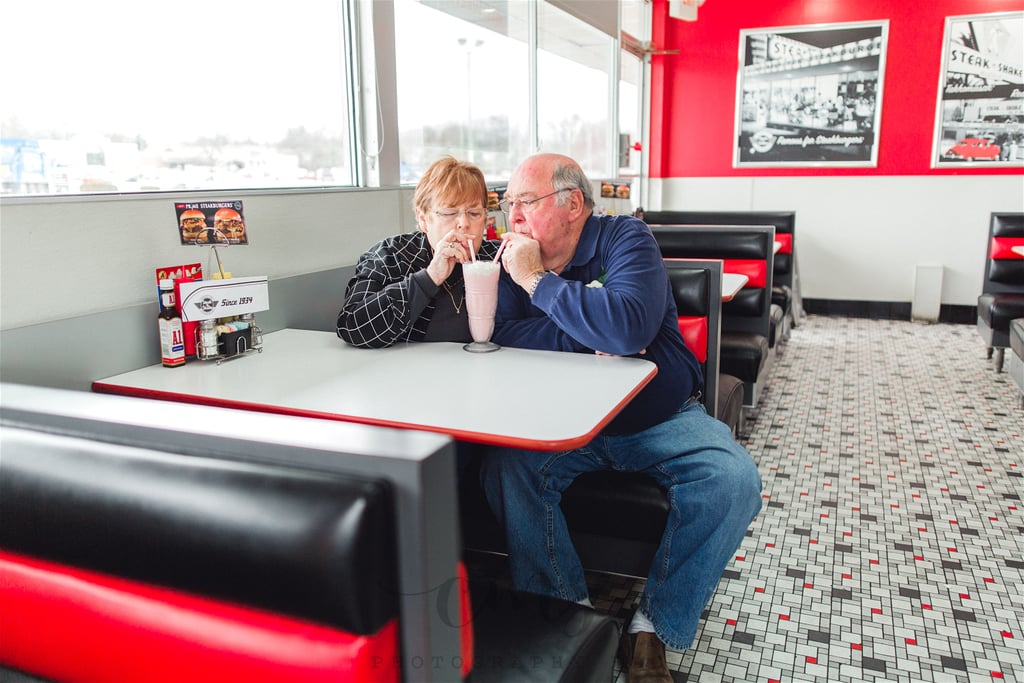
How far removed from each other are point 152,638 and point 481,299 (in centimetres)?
126

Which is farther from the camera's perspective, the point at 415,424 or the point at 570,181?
the point at 570,181

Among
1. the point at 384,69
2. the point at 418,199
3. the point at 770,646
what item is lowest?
the point at 770,646

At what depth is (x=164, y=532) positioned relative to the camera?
79 cm

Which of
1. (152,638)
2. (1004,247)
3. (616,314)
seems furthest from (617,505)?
(1004,247)

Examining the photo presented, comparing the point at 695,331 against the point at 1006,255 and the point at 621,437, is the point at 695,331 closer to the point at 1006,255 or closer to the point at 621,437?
the point at 621,437

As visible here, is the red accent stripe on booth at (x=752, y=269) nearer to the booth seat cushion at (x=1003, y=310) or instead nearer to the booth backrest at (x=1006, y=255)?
the booth seat cushion at (x=1003, y=310)

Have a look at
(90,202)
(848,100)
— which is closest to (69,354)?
(90,202)

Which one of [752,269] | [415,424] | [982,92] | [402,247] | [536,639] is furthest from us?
[982,92]

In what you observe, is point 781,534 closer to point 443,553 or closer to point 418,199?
point 418,199

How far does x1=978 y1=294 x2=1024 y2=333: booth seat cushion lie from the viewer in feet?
14.6

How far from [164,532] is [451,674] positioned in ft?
1.10

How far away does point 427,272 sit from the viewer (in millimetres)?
2115

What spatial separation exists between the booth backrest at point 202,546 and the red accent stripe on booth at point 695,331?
6.44ft

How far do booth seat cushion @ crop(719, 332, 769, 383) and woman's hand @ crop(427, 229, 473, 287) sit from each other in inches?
77.7
